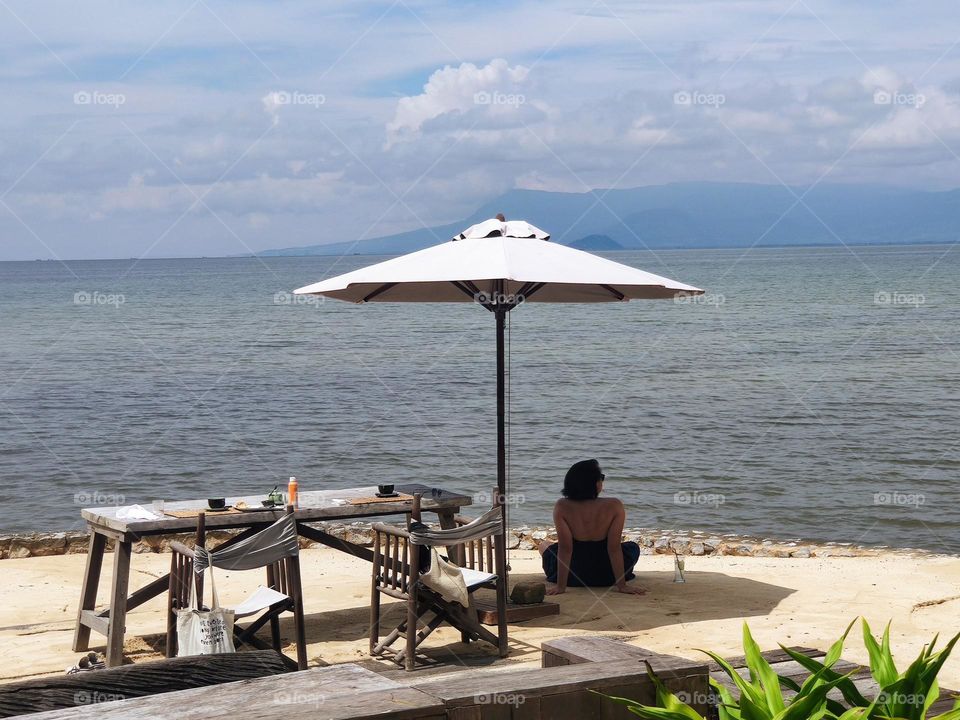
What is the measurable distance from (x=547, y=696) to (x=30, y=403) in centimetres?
2372

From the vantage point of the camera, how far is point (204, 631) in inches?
210

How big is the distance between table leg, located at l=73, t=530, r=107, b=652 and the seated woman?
3.03 meters

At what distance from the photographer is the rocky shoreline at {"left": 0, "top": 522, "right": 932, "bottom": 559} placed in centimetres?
975

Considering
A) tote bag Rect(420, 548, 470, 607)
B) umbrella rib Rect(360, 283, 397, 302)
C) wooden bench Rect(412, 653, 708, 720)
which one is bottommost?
tote bag Rect(420, 548, 470, 607)

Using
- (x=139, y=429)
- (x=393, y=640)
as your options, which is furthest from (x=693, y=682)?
(x=139, y=429)

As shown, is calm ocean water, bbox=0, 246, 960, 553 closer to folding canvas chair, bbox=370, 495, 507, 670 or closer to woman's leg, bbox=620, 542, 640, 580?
woman's leg, bbox=620, 542, 640, 580

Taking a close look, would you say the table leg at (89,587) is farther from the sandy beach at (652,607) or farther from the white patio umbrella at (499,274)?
the white patio umbrella at (499,274)

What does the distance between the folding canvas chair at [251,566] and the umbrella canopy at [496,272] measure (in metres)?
1.62

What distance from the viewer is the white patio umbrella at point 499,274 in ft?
21.8

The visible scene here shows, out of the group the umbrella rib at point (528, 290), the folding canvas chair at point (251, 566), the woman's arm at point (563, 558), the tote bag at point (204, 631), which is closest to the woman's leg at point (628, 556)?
the woman's arm at point (563, 558)

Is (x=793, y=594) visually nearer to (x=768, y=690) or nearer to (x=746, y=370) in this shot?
(x=768, y=690)

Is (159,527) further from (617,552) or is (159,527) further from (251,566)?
(617,552)

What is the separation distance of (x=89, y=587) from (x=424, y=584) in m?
2.08

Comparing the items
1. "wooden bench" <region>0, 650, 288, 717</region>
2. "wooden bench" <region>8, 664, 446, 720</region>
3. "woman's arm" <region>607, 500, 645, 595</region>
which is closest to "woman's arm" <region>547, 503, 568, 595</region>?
"woman's arm" <region>607, 500, 645, 595</region>
